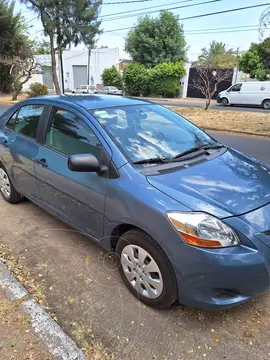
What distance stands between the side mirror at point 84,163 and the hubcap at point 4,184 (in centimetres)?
211

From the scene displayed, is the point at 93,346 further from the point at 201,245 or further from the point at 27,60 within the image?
the point at 27,60

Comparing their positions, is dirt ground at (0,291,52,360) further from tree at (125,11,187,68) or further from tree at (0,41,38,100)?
tree at (125,11,187,68)

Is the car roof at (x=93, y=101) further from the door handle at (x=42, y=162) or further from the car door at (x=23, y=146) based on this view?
the door handle at (x=42, y=162)

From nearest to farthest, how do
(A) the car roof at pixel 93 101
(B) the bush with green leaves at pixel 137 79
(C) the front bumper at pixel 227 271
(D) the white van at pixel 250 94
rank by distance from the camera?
(C) the front bumper at pixel 227 271 < (A) the car roof at pixel 93 101 < (D) the white van at pixel 250 94 < (B) the bush with green leaves at pixel 137 79

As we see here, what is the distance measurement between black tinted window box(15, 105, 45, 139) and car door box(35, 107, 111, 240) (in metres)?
0.30

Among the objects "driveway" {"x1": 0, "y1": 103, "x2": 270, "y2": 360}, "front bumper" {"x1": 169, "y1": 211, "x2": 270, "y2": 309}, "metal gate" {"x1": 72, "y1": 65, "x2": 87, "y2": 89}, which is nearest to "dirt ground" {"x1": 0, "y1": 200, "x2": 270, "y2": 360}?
"driveway" {"x1": 0, "y1": 103, "x2": 270, "y2": 360}

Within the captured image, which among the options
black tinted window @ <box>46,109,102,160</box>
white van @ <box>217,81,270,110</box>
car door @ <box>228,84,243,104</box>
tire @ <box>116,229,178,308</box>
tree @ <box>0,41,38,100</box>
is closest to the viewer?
tire @ <box>116,229,178,308</box>

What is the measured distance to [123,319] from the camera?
85.9 inches

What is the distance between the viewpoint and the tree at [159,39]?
34.8 meters

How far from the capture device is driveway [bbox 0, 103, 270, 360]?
1.95 metres

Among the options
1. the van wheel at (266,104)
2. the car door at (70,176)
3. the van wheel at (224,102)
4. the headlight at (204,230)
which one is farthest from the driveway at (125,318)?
the van wheel at (224,102)

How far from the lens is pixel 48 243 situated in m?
3.16

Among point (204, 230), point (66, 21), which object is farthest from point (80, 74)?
point (204, 230)

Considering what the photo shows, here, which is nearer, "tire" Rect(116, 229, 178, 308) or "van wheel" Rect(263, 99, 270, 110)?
"tire" Rect(116, 229, 178, 308)
